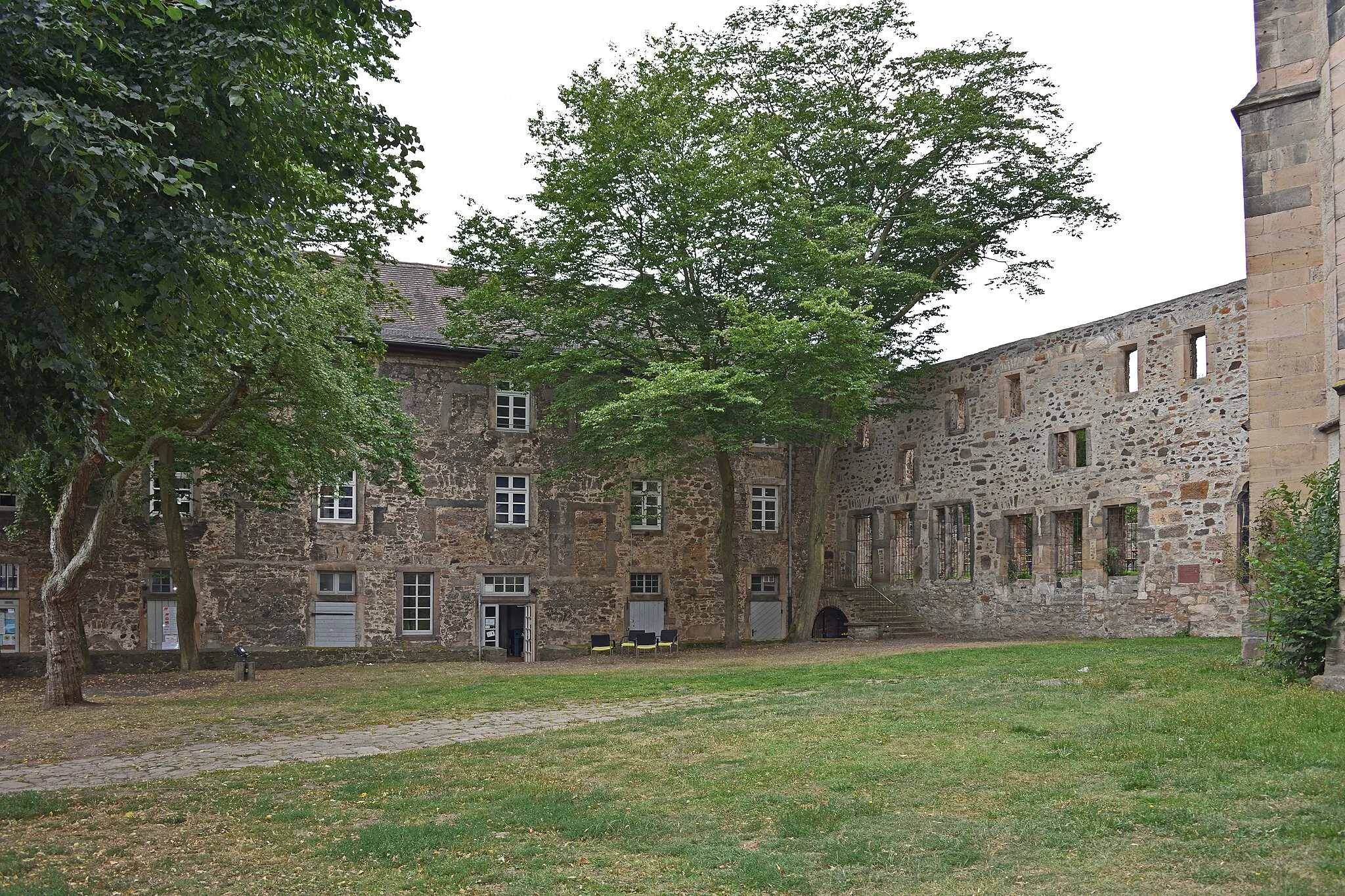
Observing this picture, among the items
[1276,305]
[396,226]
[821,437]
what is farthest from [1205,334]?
[396,226]

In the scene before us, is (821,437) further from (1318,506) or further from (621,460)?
(1318,506)

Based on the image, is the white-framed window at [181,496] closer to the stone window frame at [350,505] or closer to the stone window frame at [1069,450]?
the stone window frame at [350,505]

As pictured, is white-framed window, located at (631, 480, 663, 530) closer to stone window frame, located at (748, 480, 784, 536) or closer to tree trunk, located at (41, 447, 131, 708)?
stone window frame, located at (748, 480, 784, 536)

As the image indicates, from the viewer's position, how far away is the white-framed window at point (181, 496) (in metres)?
23.1

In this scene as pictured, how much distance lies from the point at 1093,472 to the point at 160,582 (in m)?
19.3

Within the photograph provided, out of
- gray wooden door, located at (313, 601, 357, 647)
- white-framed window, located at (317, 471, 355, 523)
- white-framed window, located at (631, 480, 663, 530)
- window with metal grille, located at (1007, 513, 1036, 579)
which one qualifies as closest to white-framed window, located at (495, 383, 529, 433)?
white-framed window, located at (631, 480, 663, 530)

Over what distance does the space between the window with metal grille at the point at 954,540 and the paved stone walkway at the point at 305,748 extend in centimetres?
1557

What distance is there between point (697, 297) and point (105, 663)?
1246 centimetres

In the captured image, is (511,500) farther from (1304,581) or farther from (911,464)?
(1304,581)

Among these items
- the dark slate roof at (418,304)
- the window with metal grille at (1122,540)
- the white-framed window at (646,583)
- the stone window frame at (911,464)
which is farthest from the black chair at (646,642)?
the window with metal grille at (1122,540)

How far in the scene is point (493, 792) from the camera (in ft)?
26.3

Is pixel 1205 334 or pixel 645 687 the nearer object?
pixel 645 687

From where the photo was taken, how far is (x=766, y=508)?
3166cm

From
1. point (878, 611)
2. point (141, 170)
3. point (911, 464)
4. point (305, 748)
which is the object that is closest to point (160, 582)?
point (878, 611)
